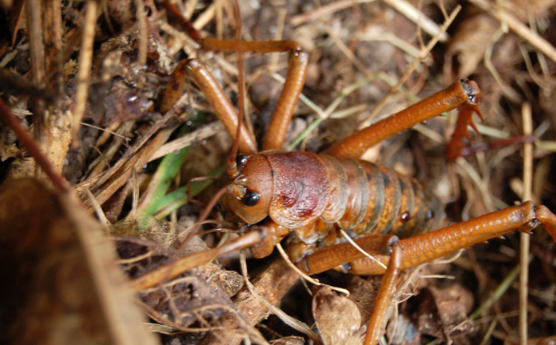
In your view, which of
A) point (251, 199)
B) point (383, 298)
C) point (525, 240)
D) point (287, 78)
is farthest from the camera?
point (525, 240)

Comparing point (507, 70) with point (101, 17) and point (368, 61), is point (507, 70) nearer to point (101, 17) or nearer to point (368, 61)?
point (368, 61)

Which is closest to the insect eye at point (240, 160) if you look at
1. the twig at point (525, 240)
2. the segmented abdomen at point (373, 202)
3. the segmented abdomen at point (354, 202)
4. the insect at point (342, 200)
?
the insect at point (342, 200)

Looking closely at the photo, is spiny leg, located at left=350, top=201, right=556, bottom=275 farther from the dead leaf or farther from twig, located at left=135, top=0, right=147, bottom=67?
twig, located at left=135, top=0, right=147, bottom=67

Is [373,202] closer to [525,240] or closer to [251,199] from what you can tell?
[251,199]

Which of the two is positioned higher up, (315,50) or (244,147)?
(315,50)

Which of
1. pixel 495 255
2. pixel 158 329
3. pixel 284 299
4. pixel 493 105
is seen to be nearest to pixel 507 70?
pixel 493 105

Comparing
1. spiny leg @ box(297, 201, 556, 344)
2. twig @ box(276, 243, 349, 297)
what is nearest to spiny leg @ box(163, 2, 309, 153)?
twig @ box(276, 243, 349, 297)

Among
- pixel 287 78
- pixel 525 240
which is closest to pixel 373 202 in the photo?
pixel 287 78
